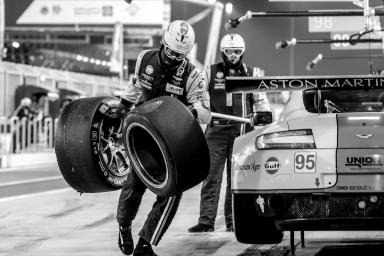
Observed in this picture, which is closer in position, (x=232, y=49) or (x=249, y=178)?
(x=249, y=178)

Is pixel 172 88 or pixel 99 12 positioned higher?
pixel 172 88

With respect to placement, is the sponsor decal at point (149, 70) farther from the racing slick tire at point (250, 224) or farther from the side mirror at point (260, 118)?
the racing slick tire at point (250, 224)

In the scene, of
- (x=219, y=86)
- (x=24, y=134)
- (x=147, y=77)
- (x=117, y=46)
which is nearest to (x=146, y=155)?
(x=147, y=77)

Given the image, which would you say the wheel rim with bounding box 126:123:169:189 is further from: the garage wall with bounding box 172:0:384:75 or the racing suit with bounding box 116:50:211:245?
the garage wall with bounding box 172:0:384:75

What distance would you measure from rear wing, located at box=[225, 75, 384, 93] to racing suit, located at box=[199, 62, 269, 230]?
247 cm

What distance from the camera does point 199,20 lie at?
968 inches

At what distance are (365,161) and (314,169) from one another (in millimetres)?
322

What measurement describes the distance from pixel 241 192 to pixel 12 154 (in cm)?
1716

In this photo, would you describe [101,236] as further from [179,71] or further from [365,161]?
[365,161]

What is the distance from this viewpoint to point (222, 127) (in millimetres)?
8625

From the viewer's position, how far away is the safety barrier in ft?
72.2

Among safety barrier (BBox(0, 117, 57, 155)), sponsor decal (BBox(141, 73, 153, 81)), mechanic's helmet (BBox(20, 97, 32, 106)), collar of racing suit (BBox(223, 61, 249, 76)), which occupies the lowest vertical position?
safety barrier (BBox(0, 117, 57, 155))

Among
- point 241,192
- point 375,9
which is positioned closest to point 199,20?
point 375,9

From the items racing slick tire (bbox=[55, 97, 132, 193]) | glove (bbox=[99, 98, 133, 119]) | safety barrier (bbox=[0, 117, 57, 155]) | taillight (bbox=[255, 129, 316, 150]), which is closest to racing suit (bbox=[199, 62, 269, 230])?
racing slick tire (bbox=[55, 97, 132, 193])
